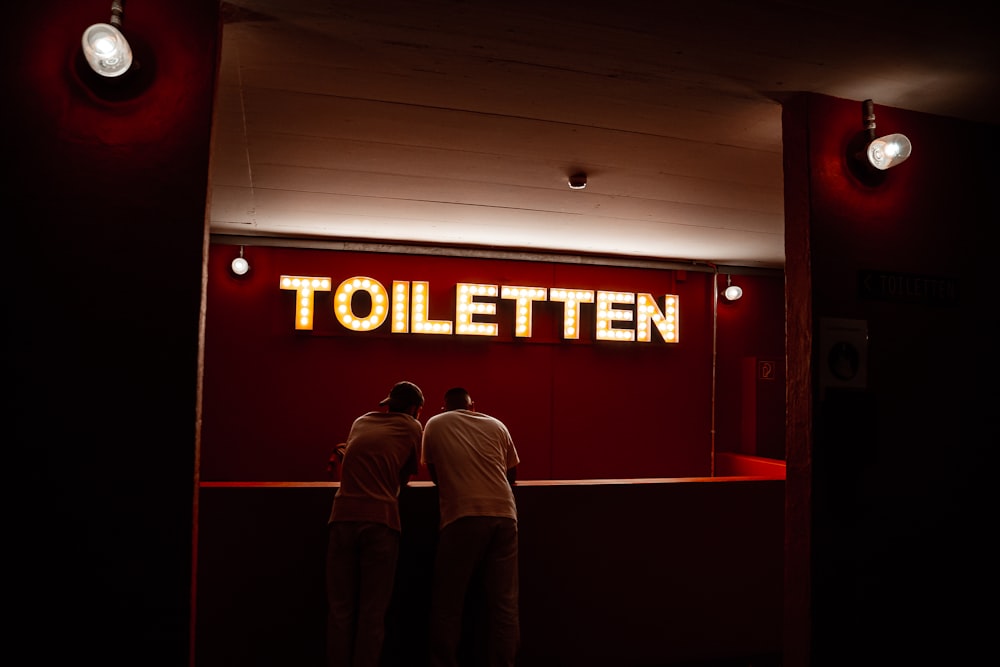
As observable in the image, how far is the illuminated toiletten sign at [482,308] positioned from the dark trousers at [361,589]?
10.4 feet

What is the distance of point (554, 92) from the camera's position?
A: 10.4 feet

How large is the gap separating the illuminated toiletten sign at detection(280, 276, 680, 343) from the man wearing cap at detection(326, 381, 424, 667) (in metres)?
2.94

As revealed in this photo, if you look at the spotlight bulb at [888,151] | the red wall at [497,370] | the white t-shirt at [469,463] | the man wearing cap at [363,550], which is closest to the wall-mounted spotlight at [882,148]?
the spotlight bulb at [888,151]

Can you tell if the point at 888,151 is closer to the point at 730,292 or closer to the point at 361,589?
the point at 361,589

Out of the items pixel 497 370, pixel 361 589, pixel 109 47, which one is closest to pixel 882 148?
pixel 109 47

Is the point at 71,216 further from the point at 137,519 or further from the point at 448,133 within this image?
the point at 448,133

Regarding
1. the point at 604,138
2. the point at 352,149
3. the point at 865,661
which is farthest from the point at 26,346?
the point at 865,661

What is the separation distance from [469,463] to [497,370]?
325cm

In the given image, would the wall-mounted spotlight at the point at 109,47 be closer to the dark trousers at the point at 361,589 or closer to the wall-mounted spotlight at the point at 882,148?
the dark trousers at the point at 361,589

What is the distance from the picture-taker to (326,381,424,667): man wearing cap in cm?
345

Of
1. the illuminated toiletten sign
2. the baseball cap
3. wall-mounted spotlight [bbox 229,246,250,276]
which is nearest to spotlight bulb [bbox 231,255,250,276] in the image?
wall-mounted spotlight [bbox 229,246,250,276]

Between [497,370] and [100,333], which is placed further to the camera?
[497,370]

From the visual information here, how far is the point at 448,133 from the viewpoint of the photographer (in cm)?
370

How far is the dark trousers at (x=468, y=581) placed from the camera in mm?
3576
